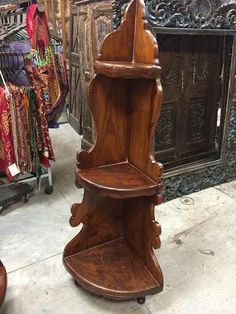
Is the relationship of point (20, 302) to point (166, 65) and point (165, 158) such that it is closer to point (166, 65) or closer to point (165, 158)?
point (165, 158)

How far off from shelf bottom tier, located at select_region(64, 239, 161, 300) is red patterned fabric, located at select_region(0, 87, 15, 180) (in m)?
0.93

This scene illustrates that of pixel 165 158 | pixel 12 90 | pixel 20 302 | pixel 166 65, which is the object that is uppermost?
pixel 166 65

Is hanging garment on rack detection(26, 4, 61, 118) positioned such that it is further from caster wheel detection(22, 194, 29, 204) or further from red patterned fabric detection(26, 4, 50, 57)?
caster wheel detection(22, 194, 29, 204)

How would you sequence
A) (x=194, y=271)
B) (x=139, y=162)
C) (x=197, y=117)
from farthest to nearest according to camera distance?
(x=197, y=117), (x=194, y=271), (x=139, y=162)

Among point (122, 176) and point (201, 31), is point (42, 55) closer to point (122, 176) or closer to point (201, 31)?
point (201, 31)

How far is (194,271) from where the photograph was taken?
5.60 feet

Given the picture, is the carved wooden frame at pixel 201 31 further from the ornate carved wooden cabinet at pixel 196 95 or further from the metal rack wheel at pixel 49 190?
the metal rack wheel at pixel 49 190

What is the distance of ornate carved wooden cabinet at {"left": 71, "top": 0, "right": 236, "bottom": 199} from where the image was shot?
6.94ft

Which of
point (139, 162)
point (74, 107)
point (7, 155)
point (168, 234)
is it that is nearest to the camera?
point (139, 162)

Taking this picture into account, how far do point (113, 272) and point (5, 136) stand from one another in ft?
4.01

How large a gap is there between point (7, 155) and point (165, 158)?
4.12 ft

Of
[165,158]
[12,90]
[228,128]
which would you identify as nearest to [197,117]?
[228,128]

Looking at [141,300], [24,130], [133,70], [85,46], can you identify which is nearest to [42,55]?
[24,130]

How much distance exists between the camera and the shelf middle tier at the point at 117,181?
4.21 feet
